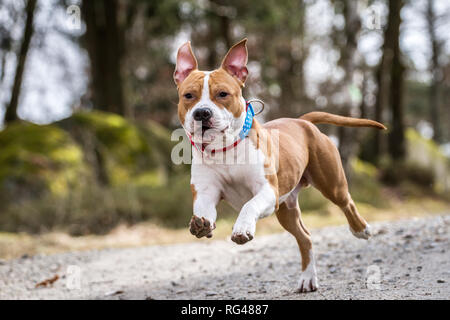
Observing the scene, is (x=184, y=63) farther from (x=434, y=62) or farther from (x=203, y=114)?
(x=434, y=62)

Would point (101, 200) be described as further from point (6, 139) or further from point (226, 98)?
point (226, 98)

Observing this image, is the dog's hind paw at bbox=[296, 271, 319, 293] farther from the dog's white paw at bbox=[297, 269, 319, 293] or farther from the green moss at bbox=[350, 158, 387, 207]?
the green moss at bbox=[350, 158, 387, 207]

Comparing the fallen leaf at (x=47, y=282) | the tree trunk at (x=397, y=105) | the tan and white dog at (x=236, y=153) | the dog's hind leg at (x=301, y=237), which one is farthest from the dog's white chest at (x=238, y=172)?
the tree trunk at (x=397, y=105)

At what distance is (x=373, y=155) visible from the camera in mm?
21594

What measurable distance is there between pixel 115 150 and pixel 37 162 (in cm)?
221

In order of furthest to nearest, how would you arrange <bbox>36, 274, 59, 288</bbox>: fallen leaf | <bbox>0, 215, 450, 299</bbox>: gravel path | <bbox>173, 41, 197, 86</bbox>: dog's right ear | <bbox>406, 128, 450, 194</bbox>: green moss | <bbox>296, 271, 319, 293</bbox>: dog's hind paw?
<bbox>406, 128, 450, 194</bbox>: green moss
<bbox>36, 274, 59, 288</bbox>: fallen leaf
<bbox>0, 215, 450, 299</bbox>: gravel path
<bbox>296, 271, 319, 293</bbox>: dog's hind paw
<bbox>173, 41, 197, 86</bbox>: dog's right ear

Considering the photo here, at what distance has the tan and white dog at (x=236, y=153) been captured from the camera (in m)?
3.77

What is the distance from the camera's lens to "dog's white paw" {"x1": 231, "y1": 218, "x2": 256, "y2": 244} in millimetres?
3566

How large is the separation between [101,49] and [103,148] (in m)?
3.59

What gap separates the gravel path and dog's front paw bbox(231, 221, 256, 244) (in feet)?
5.12

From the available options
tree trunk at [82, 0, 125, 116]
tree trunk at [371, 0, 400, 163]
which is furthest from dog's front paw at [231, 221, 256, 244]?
tree trunk at [371, 0, 400, 163]

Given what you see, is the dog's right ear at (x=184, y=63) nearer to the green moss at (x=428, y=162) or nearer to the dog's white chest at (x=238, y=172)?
the dog's white chest at (x=238, y=172)

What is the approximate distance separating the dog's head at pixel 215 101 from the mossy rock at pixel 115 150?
9.15 metres

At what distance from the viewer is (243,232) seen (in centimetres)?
357
